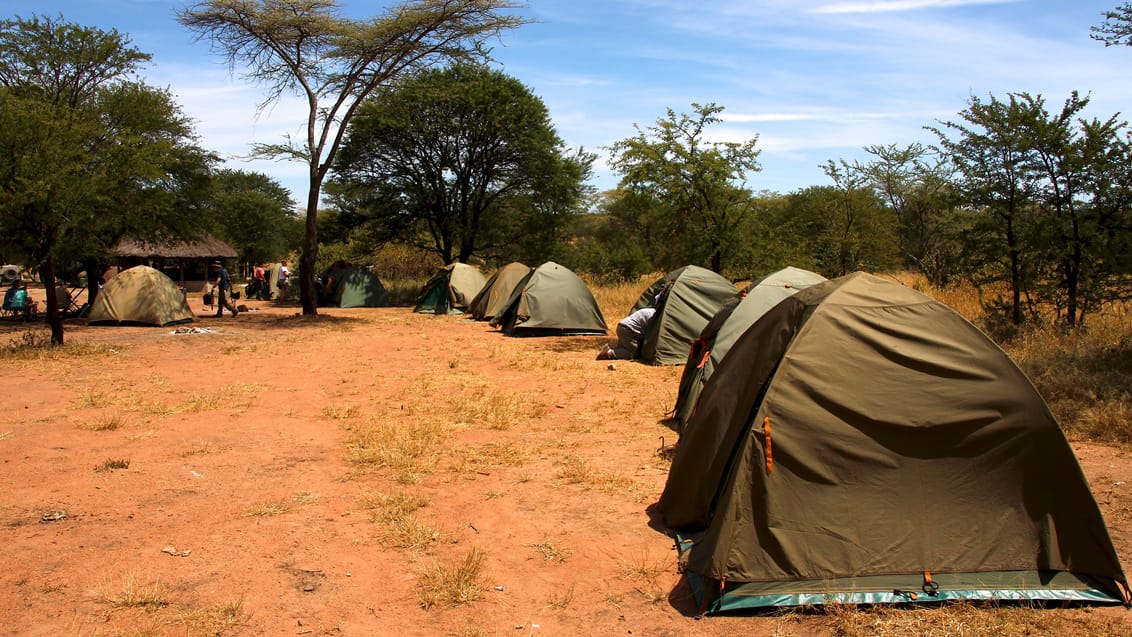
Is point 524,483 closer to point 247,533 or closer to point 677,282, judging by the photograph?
point 247,533

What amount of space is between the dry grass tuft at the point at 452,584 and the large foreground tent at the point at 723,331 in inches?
133

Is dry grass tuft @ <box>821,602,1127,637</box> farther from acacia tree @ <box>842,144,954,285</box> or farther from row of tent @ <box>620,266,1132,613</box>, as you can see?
acacia tree @ <box>842,144,954,285</box>

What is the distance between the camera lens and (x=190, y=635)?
3684mm

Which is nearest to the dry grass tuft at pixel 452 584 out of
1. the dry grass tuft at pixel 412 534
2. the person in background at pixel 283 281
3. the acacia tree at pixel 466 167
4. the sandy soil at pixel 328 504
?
the sandy soil at pixel 328 504

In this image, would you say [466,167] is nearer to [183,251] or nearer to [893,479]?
[183,251]

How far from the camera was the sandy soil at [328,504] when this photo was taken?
3.99 meters

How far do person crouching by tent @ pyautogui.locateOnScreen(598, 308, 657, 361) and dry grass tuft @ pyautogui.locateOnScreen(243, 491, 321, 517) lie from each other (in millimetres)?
7584

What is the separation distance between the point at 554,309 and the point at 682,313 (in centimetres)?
534

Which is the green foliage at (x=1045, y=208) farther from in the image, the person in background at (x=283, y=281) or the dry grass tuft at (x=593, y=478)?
the person in background at (x=283, y=281)

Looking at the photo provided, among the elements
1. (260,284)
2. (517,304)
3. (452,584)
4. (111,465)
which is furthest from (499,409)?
(260,284)

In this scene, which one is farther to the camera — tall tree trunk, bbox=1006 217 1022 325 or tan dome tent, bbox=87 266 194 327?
tan dome tent, bbox=87 266 194 327

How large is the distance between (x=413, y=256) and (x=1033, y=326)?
95.3 ft

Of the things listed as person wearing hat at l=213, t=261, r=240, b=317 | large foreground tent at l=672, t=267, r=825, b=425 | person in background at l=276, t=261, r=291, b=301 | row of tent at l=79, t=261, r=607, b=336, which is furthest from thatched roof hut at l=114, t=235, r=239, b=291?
large foreground tent at l=672, t=267, r=825, b=425

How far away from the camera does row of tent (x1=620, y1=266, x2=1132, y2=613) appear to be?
13.3ft
